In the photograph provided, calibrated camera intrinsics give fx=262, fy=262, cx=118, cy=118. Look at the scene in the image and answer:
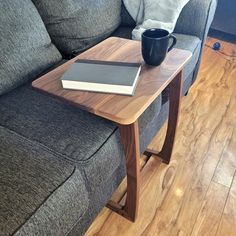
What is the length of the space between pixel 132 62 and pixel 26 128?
16.6 inches

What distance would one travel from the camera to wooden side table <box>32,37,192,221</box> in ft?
2.36

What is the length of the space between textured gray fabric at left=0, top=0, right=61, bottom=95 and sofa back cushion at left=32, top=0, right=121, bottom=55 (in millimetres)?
Answer: 97

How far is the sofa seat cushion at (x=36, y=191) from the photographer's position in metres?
0.62

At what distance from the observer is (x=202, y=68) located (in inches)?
82.1

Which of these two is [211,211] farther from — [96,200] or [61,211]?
[61,211]

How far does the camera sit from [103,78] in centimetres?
78

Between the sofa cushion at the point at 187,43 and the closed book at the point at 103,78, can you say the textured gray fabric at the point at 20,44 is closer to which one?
the closed book at the point at 103,78

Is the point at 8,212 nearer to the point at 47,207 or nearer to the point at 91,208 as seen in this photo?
the point at 47,207

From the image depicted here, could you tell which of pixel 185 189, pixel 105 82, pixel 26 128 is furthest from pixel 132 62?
pixel 185 189

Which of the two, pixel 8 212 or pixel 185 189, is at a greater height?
pixel 8 212

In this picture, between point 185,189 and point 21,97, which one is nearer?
point 21,97

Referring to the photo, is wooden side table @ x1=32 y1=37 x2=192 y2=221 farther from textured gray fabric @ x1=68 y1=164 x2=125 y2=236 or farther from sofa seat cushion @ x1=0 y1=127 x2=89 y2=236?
sofa seat cushion @ x1=0 y1=127 x2=89 y2=236

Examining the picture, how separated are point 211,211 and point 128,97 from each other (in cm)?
70

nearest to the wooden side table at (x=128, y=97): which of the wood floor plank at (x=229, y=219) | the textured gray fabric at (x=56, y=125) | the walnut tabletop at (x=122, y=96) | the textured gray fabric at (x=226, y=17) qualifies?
the walnut tabletop at (x=122, y=96)
